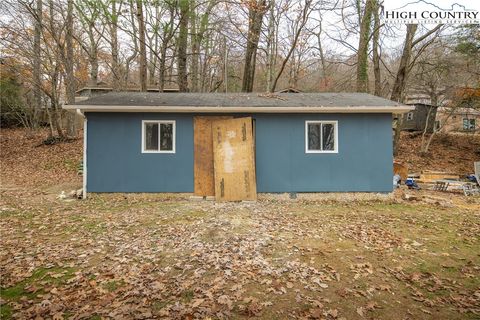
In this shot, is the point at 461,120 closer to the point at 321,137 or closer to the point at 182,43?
the point at 321,137

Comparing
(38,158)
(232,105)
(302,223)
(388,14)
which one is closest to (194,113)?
(232,105)

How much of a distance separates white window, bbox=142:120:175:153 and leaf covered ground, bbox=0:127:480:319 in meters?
1.83

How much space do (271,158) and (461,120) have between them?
77.0 feet

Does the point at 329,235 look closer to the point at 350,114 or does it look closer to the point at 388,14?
the point at 350,114

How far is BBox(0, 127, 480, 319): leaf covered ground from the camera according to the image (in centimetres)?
358

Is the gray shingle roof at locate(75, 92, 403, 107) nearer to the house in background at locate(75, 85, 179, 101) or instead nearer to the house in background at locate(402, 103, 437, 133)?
the house in background at locate(75, 85, 179, 101)

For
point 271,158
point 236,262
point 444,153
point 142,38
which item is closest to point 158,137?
point 271,158

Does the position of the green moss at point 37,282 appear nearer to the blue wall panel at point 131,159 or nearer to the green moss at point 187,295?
the green moss at point 187,295

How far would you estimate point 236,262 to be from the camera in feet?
15.2

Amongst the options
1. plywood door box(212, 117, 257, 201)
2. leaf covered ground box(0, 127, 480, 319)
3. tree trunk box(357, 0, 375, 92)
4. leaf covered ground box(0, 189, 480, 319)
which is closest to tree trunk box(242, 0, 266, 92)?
tree trunk box(357, 0, 375, 92)

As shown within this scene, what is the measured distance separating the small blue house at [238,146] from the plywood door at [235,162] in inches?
1.2

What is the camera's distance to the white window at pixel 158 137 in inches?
361

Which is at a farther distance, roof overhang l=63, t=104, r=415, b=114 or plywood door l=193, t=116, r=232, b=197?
plywood door l=193, t=116, r=232, b=197

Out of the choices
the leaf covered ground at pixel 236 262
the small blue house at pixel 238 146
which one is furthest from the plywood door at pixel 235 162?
the leaf covered ground at pixel 236 262
